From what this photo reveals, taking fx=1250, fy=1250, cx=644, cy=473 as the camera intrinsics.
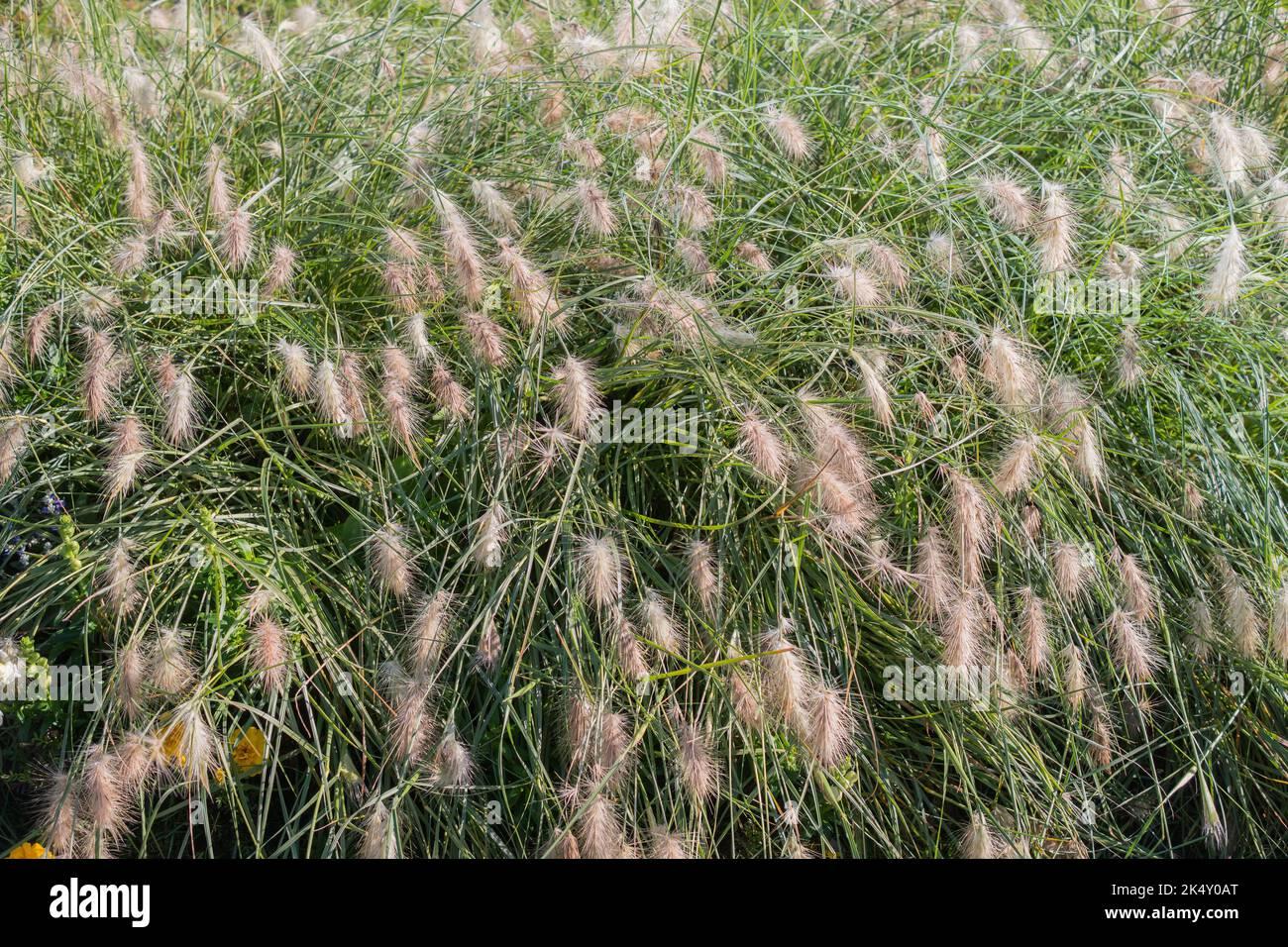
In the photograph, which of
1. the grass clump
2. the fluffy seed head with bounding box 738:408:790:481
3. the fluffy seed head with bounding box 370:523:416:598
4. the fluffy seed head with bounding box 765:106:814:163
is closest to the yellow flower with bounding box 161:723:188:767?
the grass clump

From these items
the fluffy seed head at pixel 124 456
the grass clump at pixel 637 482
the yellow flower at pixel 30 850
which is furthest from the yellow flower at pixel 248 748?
the fluffy seed head at pixel 124 456

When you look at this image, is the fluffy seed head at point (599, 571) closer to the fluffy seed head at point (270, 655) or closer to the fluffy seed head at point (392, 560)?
the fluffy seed head at point (392, 560)

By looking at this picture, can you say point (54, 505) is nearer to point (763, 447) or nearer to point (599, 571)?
point (599, 571)

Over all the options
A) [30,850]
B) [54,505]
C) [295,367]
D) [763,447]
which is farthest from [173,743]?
[763,447]

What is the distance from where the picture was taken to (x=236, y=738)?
2762 millimetres

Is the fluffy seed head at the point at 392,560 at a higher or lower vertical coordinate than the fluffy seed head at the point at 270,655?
higher

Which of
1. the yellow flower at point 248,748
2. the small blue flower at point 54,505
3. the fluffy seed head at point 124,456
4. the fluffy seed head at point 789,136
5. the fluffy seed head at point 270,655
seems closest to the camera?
the fluffy seed head at point 270,655

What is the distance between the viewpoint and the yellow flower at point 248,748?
9.07ft

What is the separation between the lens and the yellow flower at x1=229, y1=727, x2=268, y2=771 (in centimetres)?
276

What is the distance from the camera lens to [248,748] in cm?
279

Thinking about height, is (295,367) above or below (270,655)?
above

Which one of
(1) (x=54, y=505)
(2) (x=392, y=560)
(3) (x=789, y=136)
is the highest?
(3) (x=789, y=136)
